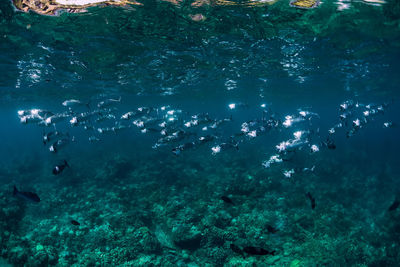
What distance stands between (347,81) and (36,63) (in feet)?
117

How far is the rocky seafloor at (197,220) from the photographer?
33.9ft

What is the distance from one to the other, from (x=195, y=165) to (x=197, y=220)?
11.6 m

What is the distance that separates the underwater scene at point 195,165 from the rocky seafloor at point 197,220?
87 mm

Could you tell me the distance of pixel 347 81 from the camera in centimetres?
3106

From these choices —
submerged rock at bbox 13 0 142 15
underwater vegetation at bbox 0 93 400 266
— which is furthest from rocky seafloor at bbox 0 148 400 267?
submerged rock at bbox 13 0 142 15

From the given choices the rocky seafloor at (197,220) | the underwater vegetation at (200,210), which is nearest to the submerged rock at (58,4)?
the underwater vegetation at (200,210)

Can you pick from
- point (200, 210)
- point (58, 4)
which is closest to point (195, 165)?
point (200, 210)

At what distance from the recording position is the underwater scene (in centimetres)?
1059

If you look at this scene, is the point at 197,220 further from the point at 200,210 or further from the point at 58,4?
the point at 58,4

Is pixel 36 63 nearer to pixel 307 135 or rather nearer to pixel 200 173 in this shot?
pixel 200 173

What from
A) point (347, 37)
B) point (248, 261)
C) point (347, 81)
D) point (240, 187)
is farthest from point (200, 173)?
point (347, 81)

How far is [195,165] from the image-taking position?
24.5 m

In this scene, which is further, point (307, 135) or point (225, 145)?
point (307, 135)

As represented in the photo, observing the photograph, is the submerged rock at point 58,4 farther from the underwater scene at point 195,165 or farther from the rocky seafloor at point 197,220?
the rocky seafloor at point 197,220
